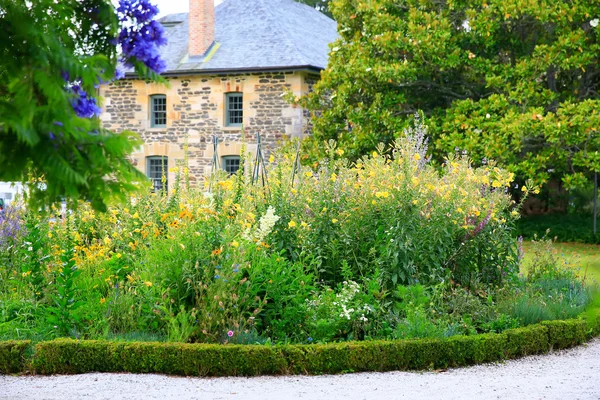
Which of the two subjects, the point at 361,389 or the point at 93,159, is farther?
the point at 361,389

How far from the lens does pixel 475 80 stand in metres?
20.4

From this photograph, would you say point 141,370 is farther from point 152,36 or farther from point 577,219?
point 577,219

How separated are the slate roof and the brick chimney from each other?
33cm

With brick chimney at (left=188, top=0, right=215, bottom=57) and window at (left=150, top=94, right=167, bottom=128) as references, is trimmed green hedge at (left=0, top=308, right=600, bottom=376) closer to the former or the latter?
brick chimney at (left=188, top=0, right=215, bottom=57)

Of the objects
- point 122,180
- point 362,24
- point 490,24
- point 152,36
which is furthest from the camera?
point 362,24

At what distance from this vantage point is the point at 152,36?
4.06 meters

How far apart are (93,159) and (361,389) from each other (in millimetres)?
3692

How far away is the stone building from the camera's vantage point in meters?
23.6

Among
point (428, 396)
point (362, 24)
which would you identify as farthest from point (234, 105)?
point (428, 396)

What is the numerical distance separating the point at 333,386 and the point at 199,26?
19.9m

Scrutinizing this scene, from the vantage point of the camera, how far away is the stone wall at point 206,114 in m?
23.5

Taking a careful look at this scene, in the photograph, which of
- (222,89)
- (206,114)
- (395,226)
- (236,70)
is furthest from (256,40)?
(395,226)

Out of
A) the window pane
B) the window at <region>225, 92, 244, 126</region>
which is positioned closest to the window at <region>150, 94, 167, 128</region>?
the window at <region>225, 92, 244, 126</region>

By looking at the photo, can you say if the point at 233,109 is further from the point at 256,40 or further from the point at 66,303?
the point at 66,303
